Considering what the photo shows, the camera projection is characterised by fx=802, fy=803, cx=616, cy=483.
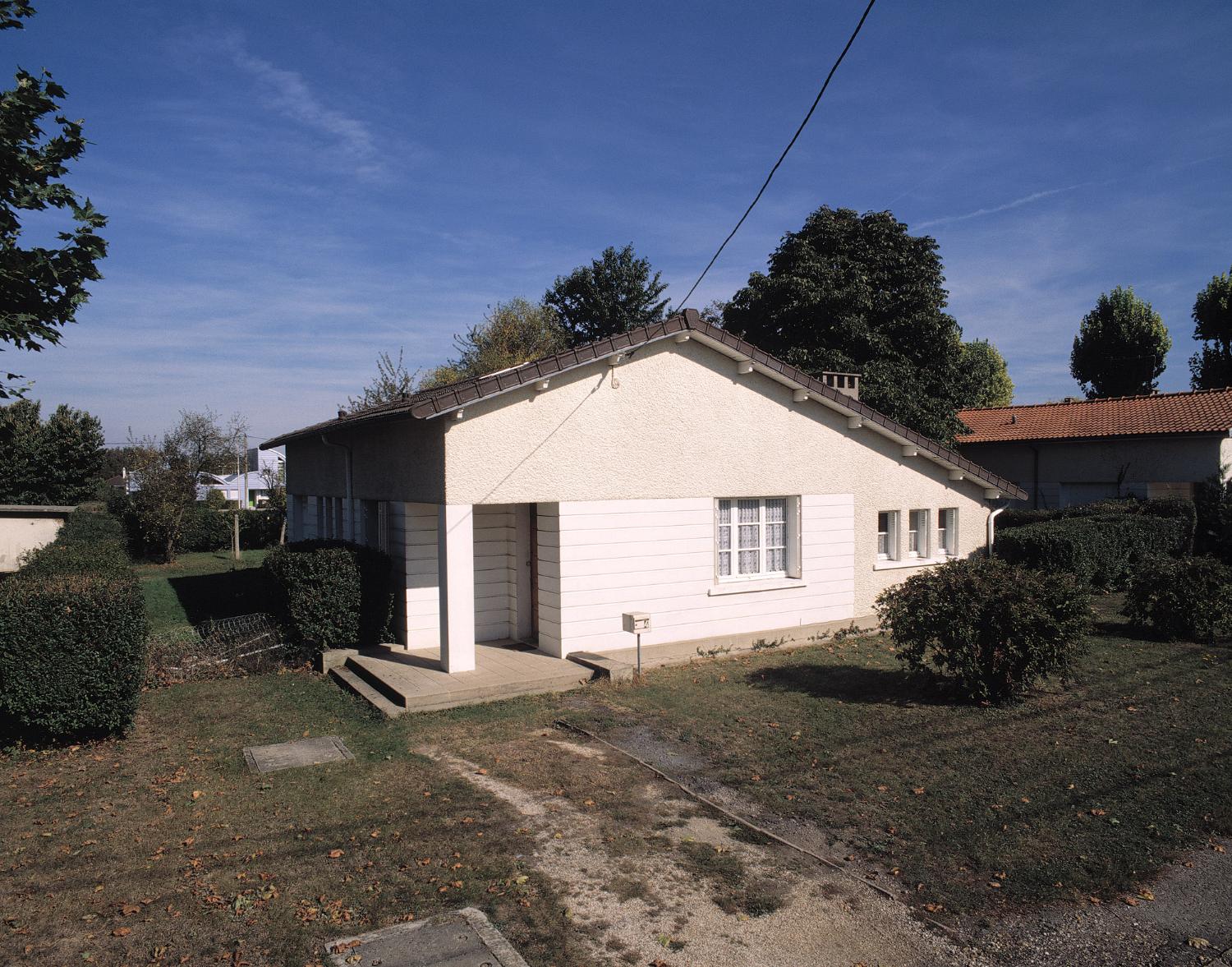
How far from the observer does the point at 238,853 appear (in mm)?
5887

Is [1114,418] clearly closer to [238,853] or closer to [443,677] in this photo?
[443,677]

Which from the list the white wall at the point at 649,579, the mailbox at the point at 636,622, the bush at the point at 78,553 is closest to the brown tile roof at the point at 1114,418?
the white wall at the point at 649,579

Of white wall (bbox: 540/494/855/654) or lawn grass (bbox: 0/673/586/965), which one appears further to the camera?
white wall (bbox: 540/494/855/654)

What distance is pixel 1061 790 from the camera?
702cm

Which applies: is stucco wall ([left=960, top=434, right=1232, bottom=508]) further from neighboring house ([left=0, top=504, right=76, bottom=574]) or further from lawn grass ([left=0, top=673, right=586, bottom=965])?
neighboring house ([left=0, top=504, right=76, bottom=574])

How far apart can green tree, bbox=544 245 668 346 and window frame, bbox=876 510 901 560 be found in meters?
32.3

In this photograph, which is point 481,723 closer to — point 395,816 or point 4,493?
point 395,816

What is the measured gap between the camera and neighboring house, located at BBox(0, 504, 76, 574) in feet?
60.9

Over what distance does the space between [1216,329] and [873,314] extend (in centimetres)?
2274

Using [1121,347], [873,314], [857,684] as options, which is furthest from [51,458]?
[1121,347]

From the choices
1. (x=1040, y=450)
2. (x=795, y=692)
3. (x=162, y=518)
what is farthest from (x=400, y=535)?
(x=1040, y=450)

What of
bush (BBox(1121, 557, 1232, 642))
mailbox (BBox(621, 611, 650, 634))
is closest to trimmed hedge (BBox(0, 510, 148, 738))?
mailbox (BBox(621, 611, 650, 634))

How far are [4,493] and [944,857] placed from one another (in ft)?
119

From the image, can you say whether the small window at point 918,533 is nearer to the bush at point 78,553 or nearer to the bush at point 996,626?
the bush at point 996,626
